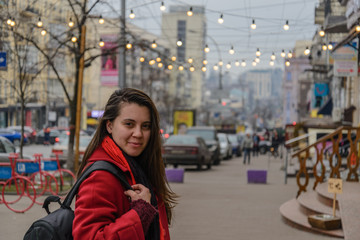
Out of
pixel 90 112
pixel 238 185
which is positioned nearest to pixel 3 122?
pixel 90 112

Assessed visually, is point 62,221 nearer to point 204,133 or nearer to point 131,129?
point 131,129

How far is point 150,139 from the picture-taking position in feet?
10.3

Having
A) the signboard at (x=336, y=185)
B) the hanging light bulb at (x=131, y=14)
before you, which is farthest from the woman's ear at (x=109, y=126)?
the hanging light bulb at (x=131, y=14)

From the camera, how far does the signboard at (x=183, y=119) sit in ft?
159

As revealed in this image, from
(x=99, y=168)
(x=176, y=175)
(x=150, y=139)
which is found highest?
(x=150, y=139)

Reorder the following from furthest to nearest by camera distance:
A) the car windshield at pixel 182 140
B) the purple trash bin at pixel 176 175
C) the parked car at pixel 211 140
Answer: the parked car at pixel 211 140, the car windshield at pixel 182 140, the purple trash bin at pixel 176 175

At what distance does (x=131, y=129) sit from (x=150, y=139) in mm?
170

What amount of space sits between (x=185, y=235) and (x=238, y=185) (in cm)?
1071

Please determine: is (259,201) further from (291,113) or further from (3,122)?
(291,113)

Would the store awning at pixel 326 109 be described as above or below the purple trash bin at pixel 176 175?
above

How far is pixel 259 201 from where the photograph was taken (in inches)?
612

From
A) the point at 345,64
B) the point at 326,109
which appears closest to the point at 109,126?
the point at 345,64

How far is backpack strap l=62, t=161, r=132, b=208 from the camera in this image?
2756 millimetres

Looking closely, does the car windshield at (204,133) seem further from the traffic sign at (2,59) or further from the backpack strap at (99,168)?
the backpack strap at (99,168)
